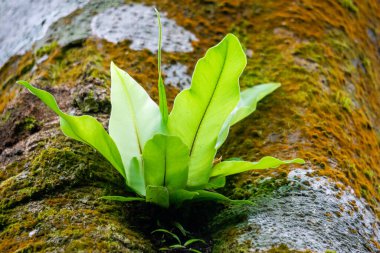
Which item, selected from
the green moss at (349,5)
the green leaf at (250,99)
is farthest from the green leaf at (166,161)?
the green moss at (349,5)

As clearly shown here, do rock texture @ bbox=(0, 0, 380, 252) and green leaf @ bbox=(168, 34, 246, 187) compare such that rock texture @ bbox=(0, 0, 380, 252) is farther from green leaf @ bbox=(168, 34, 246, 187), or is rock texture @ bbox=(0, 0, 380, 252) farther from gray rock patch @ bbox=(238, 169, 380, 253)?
green leaf @ bbox=(168, 34, 246, 187)

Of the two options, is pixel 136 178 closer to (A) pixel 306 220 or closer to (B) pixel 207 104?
(B) pixel 207 104

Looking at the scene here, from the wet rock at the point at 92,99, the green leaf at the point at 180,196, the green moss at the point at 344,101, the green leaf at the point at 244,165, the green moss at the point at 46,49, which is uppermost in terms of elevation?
the green moss at the point at 46,49

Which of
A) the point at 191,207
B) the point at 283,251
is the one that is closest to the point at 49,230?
the point at 191,207

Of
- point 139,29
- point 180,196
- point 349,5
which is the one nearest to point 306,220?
point 180,196

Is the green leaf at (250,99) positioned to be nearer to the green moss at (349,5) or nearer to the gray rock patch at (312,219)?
the gray rock patch at (312,219)

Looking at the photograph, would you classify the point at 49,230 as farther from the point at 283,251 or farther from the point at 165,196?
the point at 283,251
